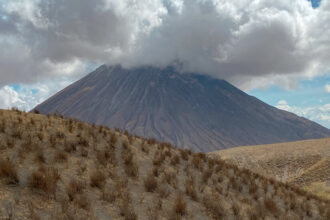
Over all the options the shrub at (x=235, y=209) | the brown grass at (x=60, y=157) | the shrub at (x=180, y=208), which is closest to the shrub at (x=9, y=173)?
the brown grass at (x=60, y=157)

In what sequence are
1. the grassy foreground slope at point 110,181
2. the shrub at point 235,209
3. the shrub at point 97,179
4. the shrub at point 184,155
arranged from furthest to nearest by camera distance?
the shrub at point 184,155 → the shrub at point 235,209 → the shrub at point 97,179 → the grassy foreground slope at point 110,181

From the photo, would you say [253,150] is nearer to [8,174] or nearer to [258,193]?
[258,193]

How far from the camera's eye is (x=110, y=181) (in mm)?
9352

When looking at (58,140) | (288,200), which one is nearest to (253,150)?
(288,200)

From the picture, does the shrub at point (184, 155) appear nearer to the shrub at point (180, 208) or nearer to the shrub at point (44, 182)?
the shrub at point (180, 208)

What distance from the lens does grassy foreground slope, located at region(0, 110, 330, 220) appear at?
734 centimetres

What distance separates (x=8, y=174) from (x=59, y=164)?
1952 mm

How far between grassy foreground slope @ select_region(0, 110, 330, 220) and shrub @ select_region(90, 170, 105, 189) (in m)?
0.03

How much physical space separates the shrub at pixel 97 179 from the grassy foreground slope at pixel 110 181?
0.03 m

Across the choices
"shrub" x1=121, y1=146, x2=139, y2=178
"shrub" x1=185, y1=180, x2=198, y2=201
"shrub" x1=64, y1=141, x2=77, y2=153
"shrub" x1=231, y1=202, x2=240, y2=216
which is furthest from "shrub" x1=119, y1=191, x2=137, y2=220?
A: "shrub" x1=231, y1=202, x2=240, y2=216

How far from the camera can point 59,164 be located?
31.0ft

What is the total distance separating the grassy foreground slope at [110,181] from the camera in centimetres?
734

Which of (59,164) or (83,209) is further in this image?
(59,164)

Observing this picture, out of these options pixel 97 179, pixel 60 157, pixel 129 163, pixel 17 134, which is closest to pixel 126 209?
pixel 97 179
